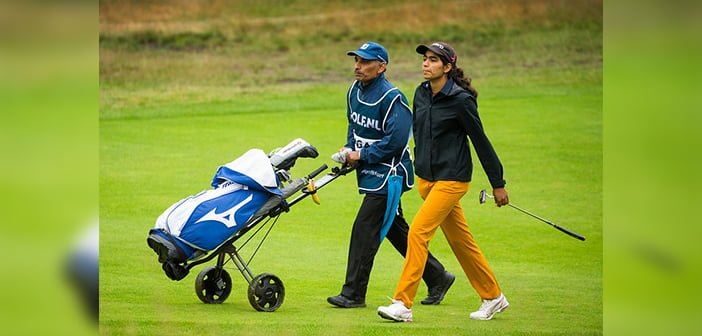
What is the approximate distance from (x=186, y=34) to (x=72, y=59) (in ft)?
28.8

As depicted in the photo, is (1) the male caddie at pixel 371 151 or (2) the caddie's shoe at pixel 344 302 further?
(2) the caddie's shoe at pixel 344 302

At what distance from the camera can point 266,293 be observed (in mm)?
6570

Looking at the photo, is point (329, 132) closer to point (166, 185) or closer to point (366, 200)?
point (166, 185)

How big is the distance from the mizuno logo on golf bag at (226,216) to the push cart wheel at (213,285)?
0.37 metres

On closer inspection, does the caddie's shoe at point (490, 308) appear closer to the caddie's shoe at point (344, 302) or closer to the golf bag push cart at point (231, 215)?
the caddie's shoe at point (344, 302)

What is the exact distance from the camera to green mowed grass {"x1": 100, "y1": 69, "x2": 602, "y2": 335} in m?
6.64

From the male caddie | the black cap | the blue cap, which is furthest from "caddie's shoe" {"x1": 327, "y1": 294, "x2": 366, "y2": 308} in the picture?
the black cap

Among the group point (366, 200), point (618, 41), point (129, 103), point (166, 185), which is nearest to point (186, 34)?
point (129, 103)

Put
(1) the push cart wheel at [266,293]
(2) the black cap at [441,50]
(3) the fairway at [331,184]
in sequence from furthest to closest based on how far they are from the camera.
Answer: (3) the fairway at [331,184] → (1) the push cart wheel at [266,293] → (2) the black cap at [441,50]

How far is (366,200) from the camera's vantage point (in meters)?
6.78

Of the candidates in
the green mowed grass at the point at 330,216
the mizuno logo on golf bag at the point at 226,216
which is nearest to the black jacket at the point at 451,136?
the green mowed grass at the point at 330,216

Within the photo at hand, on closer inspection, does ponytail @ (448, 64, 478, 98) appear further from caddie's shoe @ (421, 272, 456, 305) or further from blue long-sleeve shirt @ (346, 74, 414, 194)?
caddie's shoe @ (421, 272, 456, 305)

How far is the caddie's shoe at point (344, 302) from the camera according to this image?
6805 mm

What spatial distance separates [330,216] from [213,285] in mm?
2412
